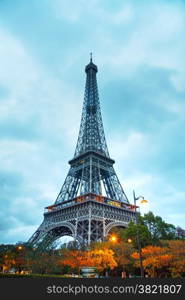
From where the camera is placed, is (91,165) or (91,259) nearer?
(91,259)

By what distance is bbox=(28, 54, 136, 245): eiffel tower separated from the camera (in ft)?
182

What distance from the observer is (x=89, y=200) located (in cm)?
5738

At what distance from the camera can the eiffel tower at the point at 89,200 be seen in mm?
55463

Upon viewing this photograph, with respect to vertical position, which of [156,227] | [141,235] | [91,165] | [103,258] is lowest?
[103,258]

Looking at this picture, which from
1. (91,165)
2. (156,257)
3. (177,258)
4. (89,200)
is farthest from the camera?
(91,165)

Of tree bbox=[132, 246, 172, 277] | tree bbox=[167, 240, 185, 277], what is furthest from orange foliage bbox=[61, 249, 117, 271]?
tree bbox=[167, 240, 185, 277]

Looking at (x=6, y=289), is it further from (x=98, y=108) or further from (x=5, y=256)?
(x=98, y=108)

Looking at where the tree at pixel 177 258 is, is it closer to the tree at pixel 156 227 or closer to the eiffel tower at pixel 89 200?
the tree at pixel 156 227

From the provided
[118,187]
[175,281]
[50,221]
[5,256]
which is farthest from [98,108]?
[175,281]

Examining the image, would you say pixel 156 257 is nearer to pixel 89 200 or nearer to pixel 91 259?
pixel 91 259

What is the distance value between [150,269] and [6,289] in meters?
31.8

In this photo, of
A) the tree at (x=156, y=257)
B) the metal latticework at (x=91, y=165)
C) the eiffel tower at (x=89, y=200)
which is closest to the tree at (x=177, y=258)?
the tree at (x=156, y=257)

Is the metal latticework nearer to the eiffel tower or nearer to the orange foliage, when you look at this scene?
the eiffel tower

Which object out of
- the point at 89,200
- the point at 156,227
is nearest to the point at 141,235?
the point at 156,227
